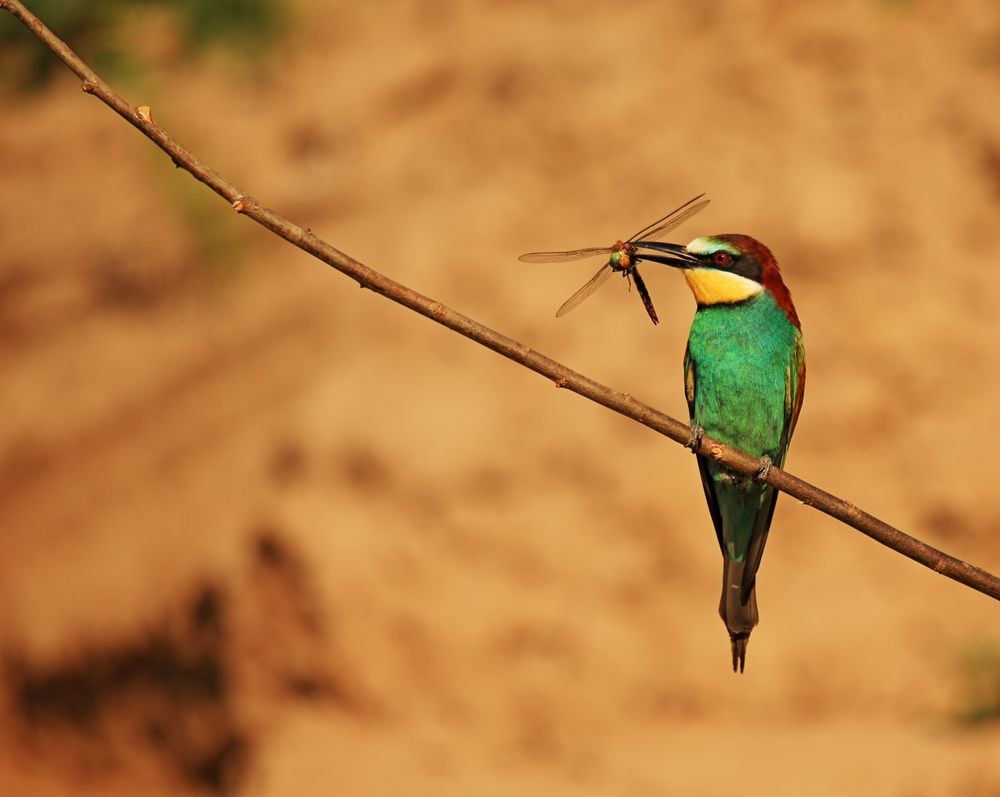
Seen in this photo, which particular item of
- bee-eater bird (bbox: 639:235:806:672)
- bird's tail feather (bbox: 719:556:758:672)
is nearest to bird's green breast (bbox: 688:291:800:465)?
bee-eater bird (bbox: 639:235:806:672)

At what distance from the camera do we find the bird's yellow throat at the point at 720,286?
9.85 ft

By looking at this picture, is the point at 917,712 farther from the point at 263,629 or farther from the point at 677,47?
the point at 677,47

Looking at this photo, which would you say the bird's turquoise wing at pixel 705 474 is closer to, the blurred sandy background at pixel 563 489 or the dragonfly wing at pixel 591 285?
the dragonfly wing at pixel 591 285

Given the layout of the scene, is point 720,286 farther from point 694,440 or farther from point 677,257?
point 694,440

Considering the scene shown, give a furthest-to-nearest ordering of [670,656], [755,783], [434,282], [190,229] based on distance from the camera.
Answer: [190,229], [434,282], [670,656], [755,783]

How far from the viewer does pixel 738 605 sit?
278cm

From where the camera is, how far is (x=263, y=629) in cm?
572

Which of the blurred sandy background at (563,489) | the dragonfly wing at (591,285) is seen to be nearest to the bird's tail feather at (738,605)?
the dragonfly wing at (591,285)

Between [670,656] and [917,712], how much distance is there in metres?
1.00

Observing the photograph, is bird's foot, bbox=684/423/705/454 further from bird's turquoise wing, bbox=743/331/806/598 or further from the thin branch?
bird's turquoise wing, bbox=743/331/806/598

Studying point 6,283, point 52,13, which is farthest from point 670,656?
point 6,283

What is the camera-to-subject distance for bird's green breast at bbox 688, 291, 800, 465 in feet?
9.98

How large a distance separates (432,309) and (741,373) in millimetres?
1429

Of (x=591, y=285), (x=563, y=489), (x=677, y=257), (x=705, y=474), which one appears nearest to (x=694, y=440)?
(x=591, y=285)
